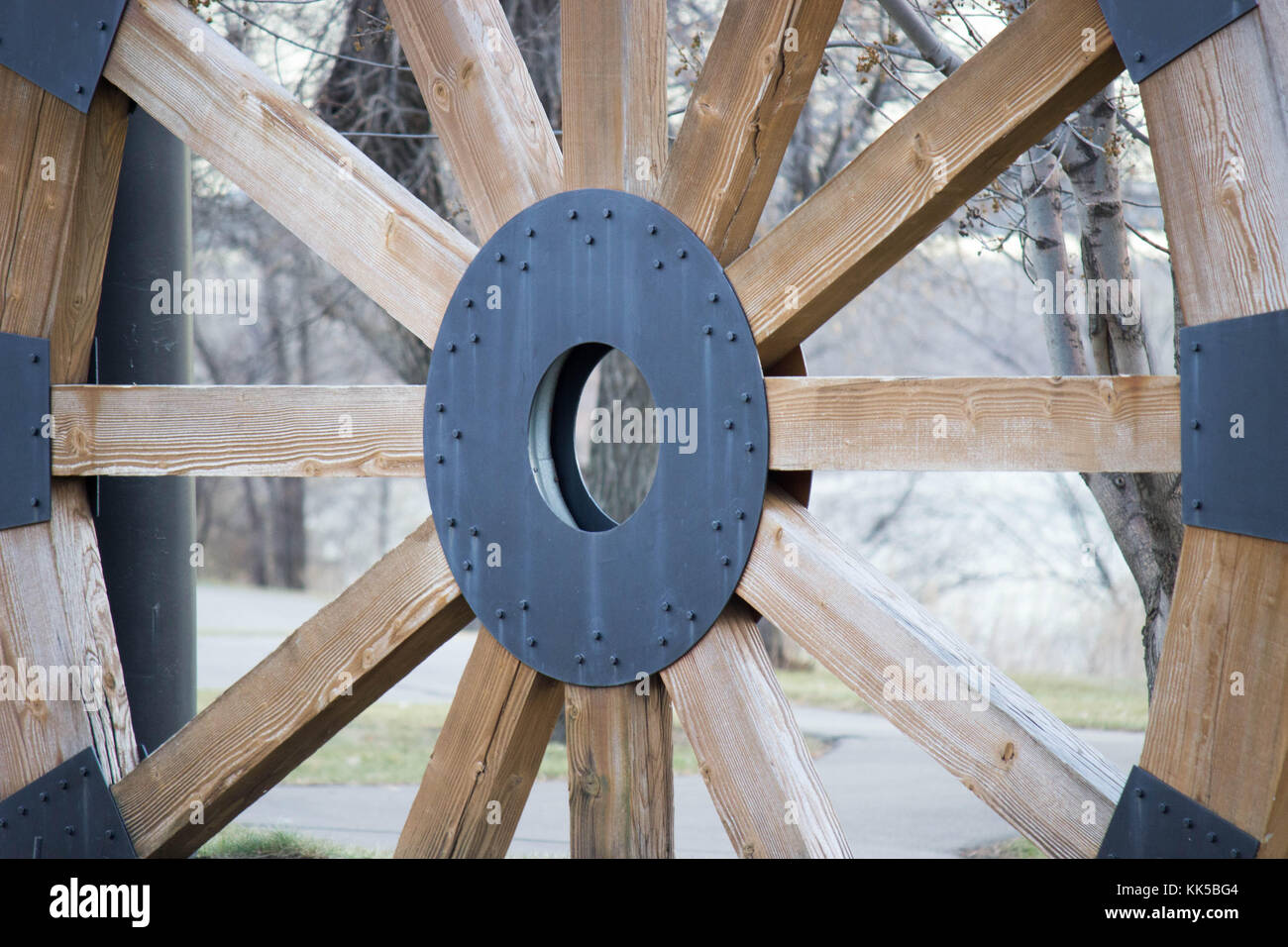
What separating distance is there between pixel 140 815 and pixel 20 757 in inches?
14.2

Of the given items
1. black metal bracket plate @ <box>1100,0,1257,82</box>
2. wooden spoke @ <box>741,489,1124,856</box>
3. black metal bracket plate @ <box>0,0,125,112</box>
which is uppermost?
black metal bracket plate @ <box>0,0,125,112</box>

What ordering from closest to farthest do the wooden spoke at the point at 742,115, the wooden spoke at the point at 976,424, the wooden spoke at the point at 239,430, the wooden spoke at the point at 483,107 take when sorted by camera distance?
the wooden spoke at the point at 976,424, the wooden spoke at the point at 742,115, the wooden spoke at the point at 483,107, the wooden spoke at the point at 239,430

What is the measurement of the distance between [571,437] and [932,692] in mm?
1100

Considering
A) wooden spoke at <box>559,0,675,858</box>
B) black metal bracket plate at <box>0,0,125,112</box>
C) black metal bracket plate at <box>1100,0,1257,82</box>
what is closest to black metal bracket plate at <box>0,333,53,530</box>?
black metal bracket plate at <box>0,0,125,112</box>

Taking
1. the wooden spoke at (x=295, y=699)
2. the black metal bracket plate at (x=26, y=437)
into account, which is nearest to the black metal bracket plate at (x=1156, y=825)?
the wooden spoke at (x=295, y=699)

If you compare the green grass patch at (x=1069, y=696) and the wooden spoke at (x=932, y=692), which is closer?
the wooden spoke at (x=932, y=692)

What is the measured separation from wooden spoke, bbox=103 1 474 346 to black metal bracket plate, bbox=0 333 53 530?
0.72 metres

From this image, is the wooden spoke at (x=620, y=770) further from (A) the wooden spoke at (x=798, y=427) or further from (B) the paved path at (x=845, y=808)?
(B) the paved path at (x=845, y=808)

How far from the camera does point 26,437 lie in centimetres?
349

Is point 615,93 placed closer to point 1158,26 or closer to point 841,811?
point 1158,26

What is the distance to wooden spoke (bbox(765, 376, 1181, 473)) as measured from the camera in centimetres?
235

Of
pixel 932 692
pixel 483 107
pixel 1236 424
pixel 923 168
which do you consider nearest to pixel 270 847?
pixel 483 107

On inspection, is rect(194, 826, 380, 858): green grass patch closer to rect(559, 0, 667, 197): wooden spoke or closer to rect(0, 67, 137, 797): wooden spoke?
rect(0, 67, 137, 797): wooden spoke

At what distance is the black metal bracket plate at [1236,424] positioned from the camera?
2.13 metres
